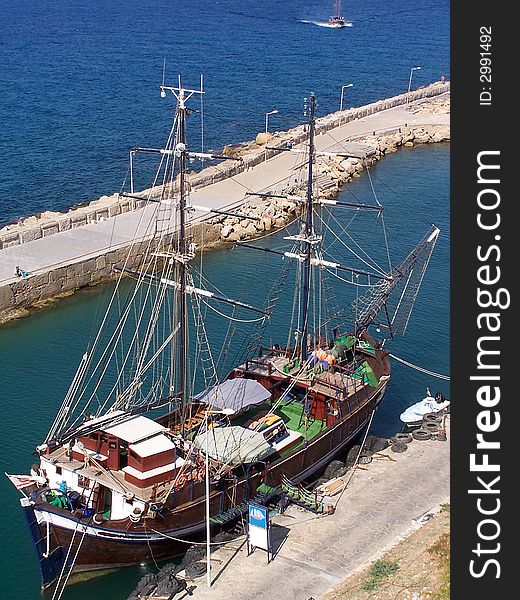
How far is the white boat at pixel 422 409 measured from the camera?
4297 centimetres

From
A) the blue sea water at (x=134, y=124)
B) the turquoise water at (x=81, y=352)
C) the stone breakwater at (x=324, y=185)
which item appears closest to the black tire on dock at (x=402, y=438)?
the turquoise water at (x=81, y=352)

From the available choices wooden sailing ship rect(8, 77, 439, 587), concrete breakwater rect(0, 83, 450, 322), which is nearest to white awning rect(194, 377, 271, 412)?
wooden sailing ship rect(8, 77, 439, 587)

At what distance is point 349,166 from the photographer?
84188 mm

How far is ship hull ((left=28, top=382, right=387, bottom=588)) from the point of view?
32781mm

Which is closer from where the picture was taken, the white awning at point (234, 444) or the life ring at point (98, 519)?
the life ring at point (98, 519)

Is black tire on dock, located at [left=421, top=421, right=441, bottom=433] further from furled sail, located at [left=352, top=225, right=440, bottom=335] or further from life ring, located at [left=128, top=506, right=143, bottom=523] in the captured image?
life ring, located at [left=128, top=506, right=143, bottom=523]

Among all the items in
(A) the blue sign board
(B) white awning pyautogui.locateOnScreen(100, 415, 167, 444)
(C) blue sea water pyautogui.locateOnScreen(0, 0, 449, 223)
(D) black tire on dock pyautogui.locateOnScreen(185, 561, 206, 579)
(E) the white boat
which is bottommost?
(D) black tire on dock pyautogui.locateOnScreen(185, 561, 206, 579)

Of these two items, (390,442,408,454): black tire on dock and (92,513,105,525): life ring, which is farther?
(390,442,408,454): black tire on dock

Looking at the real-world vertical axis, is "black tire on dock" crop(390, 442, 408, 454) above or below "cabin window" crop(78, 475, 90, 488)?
below

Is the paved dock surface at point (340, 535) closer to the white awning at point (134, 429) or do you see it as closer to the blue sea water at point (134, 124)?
the blue sea water at point (134, 124)

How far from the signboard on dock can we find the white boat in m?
12.7

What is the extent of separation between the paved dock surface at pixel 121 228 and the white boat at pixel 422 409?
2269cm

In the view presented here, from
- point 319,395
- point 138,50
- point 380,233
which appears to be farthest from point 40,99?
point 319,395

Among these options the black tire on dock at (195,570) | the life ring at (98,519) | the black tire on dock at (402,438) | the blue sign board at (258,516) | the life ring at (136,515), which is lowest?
the black tire on dock at (195,570)
